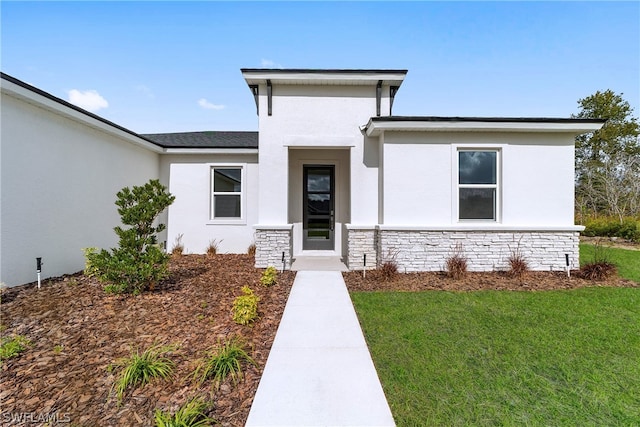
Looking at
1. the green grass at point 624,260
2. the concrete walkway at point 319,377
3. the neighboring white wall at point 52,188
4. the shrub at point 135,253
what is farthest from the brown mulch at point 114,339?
the green grass at point 624,260

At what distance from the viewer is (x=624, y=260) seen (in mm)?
8734

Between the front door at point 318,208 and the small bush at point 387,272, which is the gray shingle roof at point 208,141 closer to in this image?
the front door at point 318,208

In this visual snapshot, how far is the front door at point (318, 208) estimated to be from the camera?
30.5 ft

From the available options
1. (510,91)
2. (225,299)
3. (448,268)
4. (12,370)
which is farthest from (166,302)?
(510,91)

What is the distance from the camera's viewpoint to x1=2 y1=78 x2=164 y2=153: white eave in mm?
5391

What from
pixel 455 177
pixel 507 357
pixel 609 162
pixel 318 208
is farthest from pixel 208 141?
pixel 609 162

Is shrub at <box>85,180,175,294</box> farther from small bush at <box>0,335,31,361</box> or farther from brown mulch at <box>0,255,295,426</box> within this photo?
small bush at <box>0,335,31,361</box>

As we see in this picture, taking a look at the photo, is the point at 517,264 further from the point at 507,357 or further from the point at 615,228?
the point at 615,228

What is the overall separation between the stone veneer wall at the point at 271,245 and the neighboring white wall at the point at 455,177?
2.85 m

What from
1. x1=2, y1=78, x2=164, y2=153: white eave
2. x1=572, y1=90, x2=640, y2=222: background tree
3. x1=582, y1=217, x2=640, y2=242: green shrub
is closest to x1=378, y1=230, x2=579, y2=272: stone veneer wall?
x1=2, y1=78, x2=164, y2=153: white eave

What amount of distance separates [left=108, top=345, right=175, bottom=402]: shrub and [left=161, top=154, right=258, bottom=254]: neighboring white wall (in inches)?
269

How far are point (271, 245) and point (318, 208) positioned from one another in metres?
2.40

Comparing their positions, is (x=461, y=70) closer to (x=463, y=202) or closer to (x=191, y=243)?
(x=463, y=202)

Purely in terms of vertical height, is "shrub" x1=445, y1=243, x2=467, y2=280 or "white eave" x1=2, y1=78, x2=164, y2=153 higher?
"white eave" x1=2, y1=78, x2=164, y2=153
